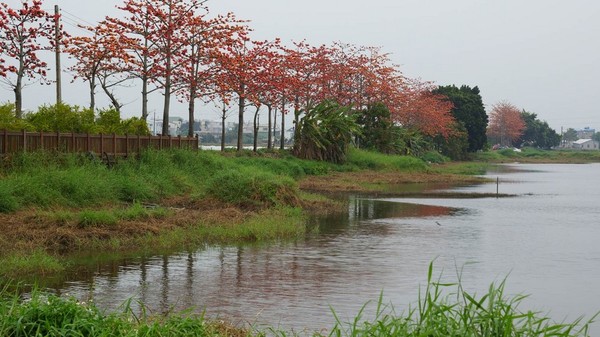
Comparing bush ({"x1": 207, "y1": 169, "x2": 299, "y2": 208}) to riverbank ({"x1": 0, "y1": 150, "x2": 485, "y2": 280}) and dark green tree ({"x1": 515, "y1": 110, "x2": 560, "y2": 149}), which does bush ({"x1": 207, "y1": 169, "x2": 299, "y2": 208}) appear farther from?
dark green tree ({"x1": 515, "y1": 110, "x2": 560, "y2": 149})

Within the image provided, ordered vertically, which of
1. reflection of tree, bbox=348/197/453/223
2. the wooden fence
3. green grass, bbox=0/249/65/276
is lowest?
reflection of tree, bbox=348/197/453/223

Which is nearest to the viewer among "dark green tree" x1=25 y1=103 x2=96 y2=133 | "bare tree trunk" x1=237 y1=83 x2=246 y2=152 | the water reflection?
the water reflection

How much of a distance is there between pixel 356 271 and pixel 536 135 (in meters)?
138

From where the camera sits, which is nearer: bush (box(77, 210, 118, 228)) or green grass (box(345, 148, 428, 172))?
bush (box(77, 210, 118, 228))

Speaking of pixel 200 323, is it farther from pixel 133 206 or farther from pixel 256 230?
pixel 133 206

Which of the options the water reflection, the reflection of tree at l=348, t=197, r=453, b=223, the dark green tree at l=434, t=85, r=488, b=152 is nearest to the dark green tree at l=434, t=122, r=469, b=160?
the dark green tree at l=434, t=85, r=488, b=152

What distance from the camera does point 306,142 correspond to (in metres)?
48.3

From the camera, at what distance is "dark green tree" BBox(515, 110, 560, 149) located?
146875mm

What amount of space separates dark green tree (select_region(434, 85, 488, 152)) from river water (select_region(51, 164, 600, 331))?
65.2 m

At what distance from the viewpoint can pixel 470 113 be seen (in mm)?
91812

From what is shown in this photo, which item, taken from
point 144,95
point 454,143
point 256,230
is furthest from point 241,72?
point 454,143

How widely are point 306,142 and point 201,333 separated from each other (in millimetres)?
40130

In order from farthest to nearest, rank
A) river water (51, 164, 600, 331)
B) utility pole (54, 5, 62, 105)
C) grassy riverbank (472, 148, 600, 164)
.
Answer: grassy riverbank (472, 148, 600, 164), utility pole (54, 5, 62, 105), river water (51, 164, 600, 331)

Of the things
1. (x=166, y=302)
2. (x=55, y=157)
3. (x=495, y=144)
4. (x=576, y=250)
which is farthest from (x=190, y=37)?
(x=495, y=144)
